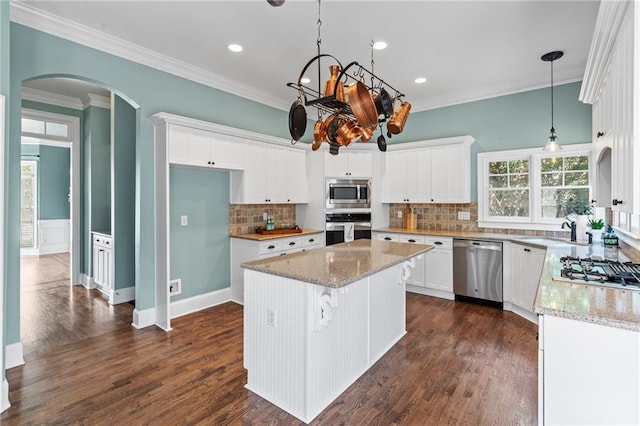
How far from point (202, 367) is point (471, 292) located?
3.40 meters

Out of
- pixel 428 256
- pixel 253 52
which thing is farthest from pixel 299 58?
pixel 428 256

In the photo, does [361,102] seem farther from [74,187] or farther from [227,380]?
[74,187]

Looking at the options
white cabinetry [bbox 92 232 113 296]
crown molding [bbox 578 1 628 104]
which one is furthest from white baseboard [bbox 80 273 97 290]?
crown molding [bbox 578 1 628 104]

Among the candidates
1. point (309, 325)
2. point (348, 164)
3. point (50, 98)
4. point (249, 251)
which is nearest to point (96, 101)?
point (50, 98)

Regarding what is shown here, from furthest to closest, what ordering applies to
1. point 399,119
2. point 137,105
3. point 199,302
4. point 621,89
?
point 199,302, point 137,105, point 399,119, point 621,89

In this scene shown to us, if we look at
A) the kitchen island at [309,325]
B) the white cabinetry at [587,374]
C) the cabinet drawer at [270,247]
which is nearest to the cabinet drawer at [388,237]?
the cabinet drawer at [270,247]

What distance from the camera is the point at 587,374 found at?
4.55ft

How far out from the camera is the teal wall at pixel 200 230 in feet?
13.0

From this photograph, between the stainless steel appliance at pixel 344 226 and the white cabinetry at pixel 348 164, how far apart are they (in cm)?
65

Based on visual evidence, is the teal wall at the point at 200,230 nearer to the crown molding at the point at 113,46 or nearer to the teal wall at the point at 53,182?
the crown molding at the point at 113,46

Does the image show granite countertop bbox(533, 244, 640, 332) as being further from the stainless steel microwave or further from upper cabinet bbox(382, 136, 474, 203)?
the stainless steel microwave

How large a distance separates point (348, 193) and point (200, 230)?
2.30 m

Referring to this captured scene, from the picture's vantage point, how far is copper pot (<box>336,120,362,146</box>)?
223 cm

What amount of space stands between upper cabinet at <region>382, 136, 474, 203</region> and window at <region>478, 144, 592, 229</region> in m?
0.32
